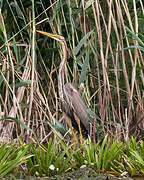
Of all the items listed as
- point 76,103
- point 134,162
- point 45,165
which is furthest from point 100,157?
point 76,103

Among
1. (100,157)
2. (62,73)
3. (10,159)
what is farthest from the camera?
(62,73)

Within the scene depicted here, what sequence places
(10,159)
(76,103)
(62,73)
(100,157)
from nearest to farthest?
1. (10,159)
2. (100,157)
3. (62,73)
4. (76,103)

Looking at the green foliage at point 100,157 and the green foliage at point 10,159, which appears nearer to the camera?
the green foliage at point 10,159

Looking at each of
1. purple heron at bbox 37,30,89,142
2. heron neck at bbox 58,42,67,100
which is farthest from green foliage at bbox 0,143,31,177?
heron neck at bbox 58,42,67,100

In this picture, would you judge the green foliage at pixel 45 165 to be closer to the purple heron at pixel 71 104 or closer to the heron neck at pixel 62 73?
the purple heron at pixel 71 104

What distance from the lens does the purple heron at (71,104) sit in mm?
4004

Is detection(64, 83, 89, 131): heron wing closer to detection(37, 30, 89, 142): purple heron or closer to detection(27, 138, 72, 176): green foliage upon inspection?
detection(37, 30, 89, 142): purple heron

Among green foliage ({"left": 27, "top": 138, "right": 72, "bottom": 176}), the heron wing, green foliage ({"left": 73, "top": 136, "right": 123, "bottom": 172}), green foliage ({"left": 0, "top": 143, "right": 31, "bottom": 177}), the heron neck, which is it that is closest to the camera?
green foliage ({"left": 0, "top": 143, "right": 31, "bottom": 177})

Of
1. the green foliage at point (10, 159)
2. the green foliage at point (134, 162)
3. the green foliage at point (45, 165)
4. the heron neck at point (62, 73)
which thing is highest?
the heron neck at point (62, 73)

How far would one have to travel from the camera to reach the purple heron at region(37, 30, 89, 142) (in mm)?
4004

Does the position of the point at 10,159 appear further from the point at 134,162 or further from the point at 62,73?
the point at 62,73

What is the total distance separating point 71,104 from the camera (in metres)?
4.25

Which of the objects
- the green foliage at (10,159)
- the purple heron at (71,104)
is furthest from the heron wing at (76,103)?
the green foliage at (10,159)

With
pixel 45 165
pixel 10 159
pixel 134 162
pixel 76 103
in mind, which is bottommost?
pixel 134 162
